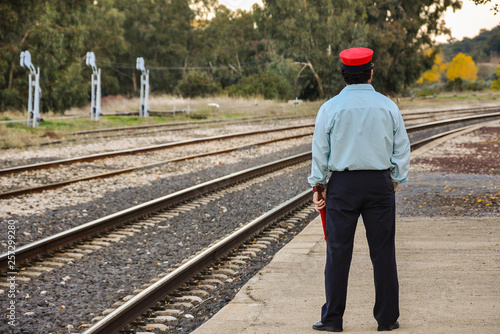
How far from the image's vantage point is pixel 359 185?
431 cm

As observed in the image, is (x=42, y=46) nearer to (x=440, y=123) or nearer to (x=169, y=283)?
(x=440, y=123)

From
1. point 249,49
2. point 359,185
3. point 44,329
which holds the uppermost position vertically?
point 249,49

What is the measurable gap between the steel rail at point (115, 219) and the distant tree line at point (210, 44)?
2889 cm

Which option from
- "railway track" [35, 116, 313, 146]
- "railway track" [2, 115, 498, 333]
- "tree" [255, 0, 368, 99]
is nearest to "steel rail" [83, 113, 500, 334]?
"railway track" [2, 115, 498, 333]

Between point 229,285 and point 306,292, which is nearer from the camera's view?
point 306,292

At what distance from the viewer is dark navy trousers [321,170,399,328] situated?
432 centimetres

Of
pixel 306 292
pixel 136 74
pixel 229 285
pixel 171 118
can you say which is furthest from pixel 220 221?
pixel 136 74

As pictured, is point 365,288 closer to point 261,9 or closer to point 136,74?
point 261,9

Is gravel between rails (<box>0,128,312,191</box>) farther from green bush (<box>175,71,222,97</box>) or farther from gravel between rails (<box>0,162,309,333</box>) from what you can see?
green bush (<box>175,71,222,97</box>)

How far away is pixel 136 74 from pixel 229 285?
7643 cm

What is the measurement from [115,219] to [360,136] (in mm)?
5327

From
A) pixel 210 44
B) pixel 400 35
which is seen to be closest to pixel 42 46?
pixel 400 35

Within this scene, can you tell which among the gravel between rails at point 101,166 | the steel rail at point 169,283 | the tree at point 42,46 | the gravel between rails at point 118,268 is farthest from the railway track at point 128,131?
the tree at point 42,46

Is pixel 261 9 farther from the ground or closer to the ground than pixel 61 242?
farther from the ground
